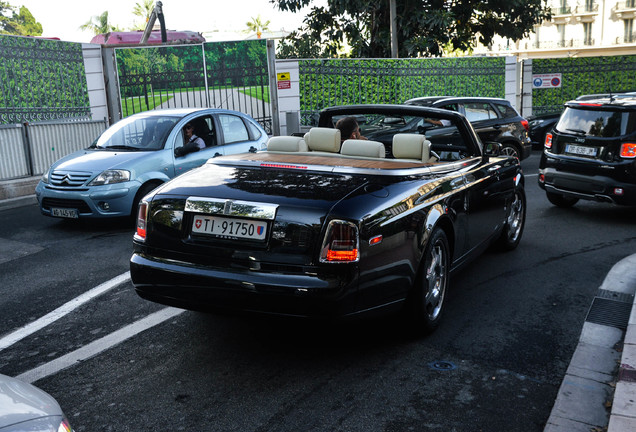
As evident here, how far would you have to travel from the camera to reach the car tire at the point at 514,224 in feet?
23.9

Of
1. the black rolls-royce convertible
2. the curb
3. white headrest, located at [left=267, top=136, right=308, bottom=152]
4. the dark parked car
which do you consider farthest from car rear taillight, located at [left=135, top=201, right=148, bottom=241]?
the dark parked car

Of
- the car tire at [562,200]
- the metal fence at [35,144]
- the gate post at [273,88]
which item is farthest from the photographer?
the gate post at [273,88]

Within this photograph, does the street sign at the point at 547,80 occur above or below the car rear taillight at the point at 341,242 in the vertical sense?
above

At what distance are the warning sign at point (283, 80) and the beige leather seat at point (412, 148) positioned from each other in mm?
13826

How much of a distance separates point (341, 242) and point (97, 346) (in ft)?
6.54

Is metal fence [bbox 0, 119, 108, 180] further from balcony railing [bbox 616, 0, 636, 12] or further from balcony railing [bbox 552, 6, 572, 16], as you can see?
balcony railing [bbox 552, 6, 572, 16]

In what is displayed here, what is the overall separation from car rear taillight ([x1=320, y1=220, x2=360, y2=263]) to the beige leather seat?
5.19 ft

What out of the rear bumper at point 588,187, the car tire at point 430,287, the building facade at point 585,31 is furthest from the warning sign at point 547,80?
the building facade at point 585,31

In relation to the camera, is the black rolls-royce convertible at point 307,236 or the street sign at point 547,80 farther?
the street sign at point 547,80

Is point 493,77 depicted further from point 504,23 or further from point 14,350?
point 14,350

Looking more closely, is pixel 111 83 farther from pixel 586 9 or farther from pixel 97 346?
pixel 586 9

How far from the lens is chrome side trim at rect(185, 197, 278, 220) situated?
4.13m

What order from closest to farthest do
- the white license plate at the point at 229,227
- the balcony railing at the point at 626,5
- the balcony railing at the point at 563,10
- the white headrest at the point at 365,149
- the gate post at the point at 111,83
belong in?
the white license plate at the point at 229,227
the white headrest at the point at 365,149
the gate post at the point at 111,83
the balcony railing at the point at 626,5
the balcony railing at the point at 563,10

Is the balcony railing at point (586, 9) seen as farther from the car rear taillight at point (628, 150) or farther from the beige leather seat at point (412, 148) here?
the beige leather seat at point (412, 148)
